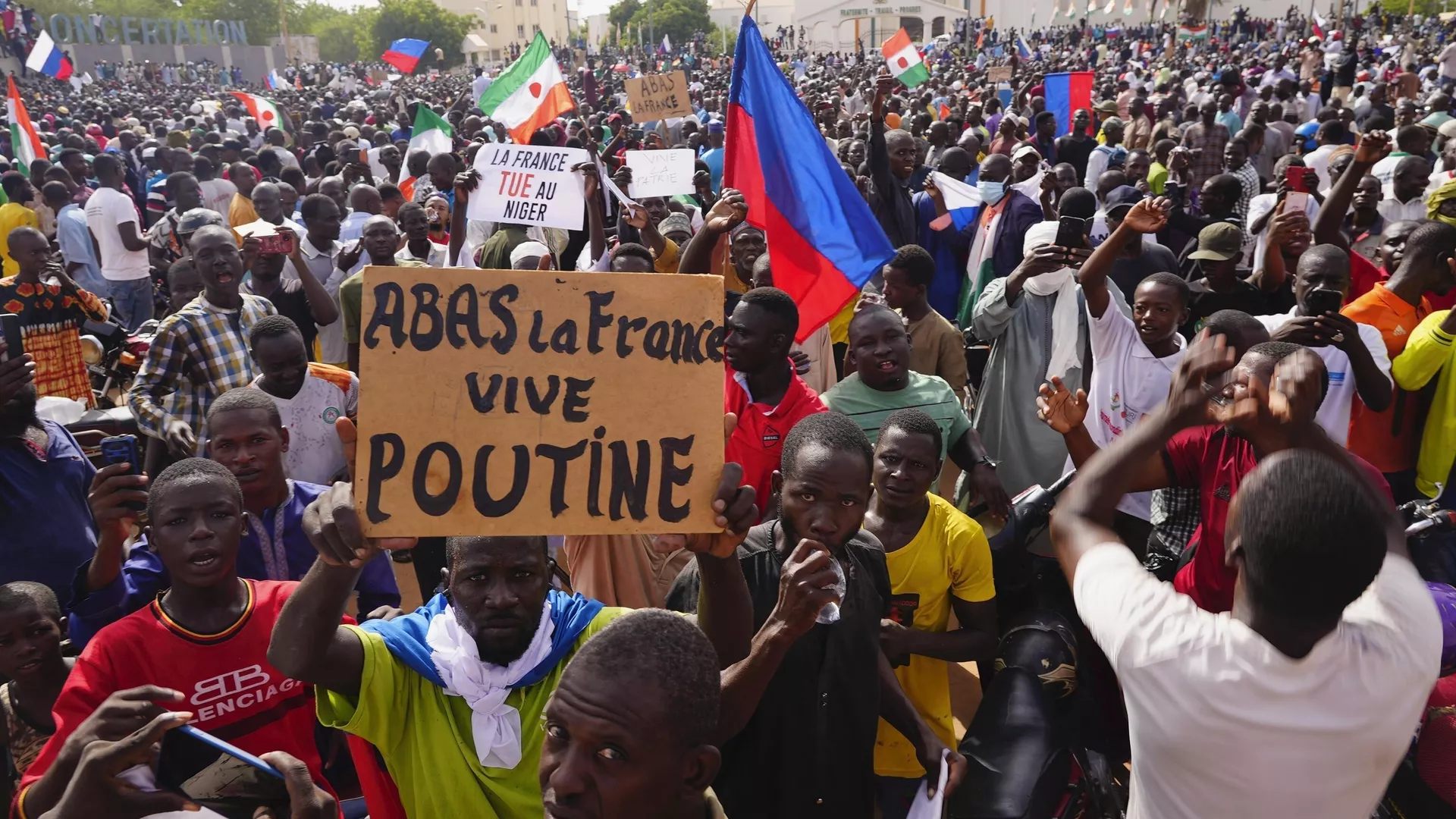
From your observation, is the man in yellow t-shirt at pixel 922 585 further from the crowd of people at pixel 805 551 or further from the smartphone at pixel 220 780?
the smartphone at pixel 220 780

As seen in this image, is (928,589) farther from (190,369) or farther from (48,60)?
(48,60)

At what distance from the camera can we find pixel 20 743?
267 cm

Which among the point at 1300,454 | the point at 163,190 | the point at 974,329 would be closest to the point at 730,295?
the point at 974,329

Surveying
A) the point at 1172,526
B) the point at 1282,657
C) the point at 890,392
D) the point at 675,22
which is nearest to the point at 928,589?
the point at 1172,526

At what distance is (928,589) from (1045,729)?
1.63 feet

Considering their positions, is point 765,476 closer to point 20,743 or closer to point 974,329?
point 974,329

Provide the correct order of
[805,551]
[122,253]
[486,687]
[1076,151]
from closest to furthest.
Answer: [805,551]
[486,687]
[122,253]
[1076,151]

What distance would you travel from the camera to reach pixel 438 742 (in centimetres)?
223

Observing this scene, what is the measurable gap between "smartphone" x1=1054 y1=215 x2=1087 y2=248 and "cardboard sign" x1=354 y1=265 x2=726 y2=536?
2855 mm

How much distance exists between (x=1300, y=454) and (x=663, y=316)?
3.83ft

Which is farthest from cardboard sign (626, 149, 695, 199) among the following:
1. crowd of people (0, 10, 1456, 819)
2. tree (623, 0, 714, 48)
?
tree (623, 0, 714, 48)

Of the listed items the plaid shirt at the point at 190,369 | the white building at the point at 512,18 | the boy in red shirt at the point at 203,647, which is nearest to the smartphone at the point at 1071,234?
the boy in red shirt at the point at 203,647

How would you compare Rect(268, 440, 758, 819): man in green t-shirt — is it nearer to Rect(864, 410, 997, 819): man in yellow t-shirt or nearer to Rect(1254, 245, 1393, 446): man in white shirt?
Rect(864, 410, 997, 819): man in yellow t-shirt

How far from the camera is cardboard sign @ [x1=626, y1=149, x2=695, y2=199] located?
8.66m
